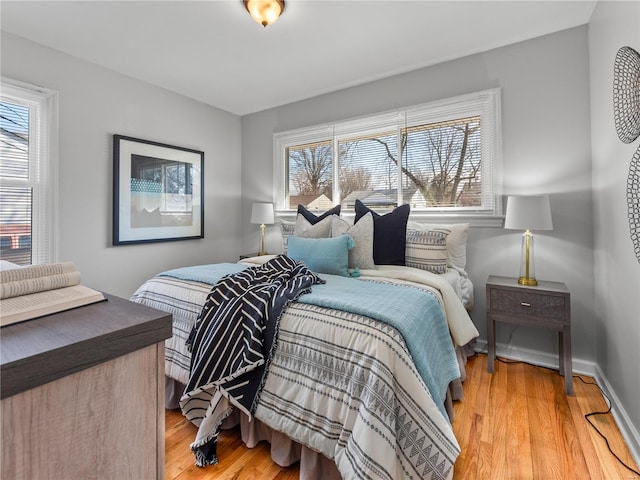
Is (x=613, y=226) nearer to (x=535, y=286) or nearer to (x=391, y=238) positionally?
(x=535, y=286)

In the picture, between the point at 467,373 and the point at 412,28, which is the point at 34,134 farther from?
the point at 467,373

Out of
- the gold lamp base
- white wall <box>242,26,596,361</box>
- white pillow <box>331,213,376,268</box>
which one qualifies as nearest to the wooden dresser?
white pillow <box>331,213,376,268</box>

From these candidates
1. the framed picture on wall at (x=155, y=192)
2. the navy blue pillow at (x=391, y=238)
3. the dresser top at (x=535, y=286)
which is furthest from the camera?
the framed picture on wall at (x=155, y=192)

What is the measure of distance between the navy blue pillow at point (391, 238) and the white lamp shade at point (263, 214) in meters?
1.53

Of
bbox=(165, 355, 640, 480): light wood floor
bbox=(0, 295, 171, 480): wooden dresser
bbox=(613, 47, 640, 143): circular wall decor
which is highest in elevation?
bbox=(613, 47, 640, 143): circular wall decor

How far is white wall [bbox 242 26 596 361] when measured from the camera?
2.32 m

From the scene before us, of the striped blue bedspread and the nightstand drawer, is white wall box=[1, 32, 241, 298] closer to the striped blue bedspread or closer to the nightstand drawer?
the striped blue bedspread

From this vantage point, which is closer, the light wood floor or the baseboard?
the light wood floor

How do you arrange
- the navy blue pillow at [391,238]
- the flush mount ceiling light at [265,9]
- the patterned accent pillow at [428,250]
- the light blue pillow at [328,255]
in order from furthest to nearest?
the navy blue pillow at [391,238] < the patterned accent pillow at [428,250] < the light blue pillow at [328,255] < the flush mount ceiling light at [265,9]

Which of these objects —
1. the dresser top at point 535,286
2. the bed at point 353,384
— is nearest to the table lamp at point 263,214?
the bed at point 353,384

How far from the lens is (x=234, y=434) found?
5.54ft

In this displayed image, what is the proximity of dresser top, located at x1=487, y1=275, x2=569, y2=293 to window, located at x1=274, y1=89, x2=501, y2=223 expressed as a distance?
0.55 metres

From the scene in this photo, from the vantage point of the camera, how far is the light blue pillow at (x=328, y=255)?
2.25 meters

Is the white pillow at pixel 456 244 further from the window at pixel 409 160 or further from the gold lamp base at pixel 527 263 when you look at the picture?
the gold lamp base at pixel 527 263
